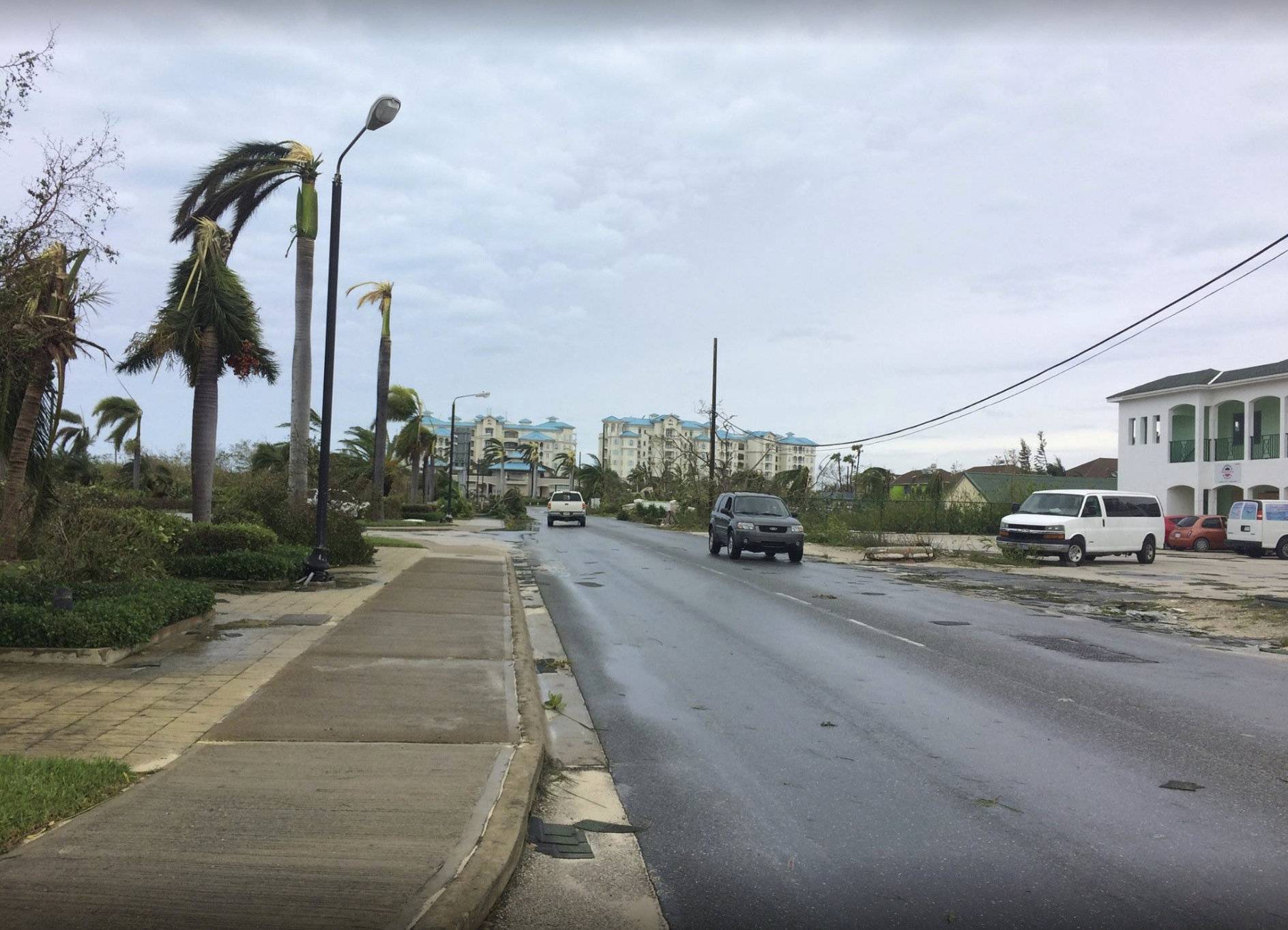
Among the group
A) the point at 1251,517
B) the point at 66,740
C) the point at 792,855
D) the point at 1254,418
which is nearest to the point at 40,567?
the point at 66,740

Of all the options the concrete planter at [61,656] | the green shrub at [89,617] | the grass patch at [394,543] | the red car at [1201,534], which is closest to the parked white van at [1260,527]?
the red car at [1201,534]

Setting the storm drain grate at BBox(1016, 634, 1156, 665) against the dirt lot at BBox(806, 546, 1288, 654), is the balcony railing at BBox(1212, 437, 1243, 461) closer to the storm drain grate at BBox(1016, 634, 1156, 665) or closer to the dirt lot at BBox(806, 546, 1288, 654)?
the dirt lot at BBox(806, 546, 1288, 654)

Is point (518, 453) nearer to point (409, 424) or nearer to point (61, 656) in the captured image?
point (409, 424)

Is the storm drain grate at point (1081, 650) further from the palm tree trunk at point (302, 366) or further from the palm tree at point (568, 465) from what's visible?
the palm tree at point (568, 465)

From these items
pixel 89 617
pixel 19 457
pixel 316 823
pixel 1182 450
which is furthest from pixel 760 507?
pixel 1182 450

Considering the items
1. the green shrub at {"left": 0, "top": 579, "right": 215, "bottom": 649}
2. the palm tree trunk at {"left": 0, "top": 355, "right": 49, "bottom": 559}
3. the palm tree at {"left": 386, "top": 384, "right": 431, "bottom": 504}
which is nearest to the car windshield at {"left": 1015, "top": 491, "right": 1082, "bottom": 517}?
the green shrub at {"left": 0, "top": 579, "right": 215, "bottom": 649}

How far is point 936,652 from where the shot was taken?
1139 centimetres

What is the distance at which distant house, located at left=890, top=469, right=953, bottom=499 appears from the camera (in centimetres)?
6310

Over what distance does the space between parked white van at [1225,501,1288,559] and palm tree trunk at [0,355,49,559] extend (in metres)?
34.6

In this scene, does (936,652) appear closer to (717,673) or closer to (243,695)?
(717,673)

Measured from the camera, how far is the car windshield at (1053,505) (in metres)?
27.2

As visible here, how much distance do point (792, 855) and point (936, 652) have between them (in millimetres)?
6908

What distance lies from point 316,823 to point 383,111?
11529 millimetres

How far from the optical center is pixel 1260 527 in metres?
33.1
